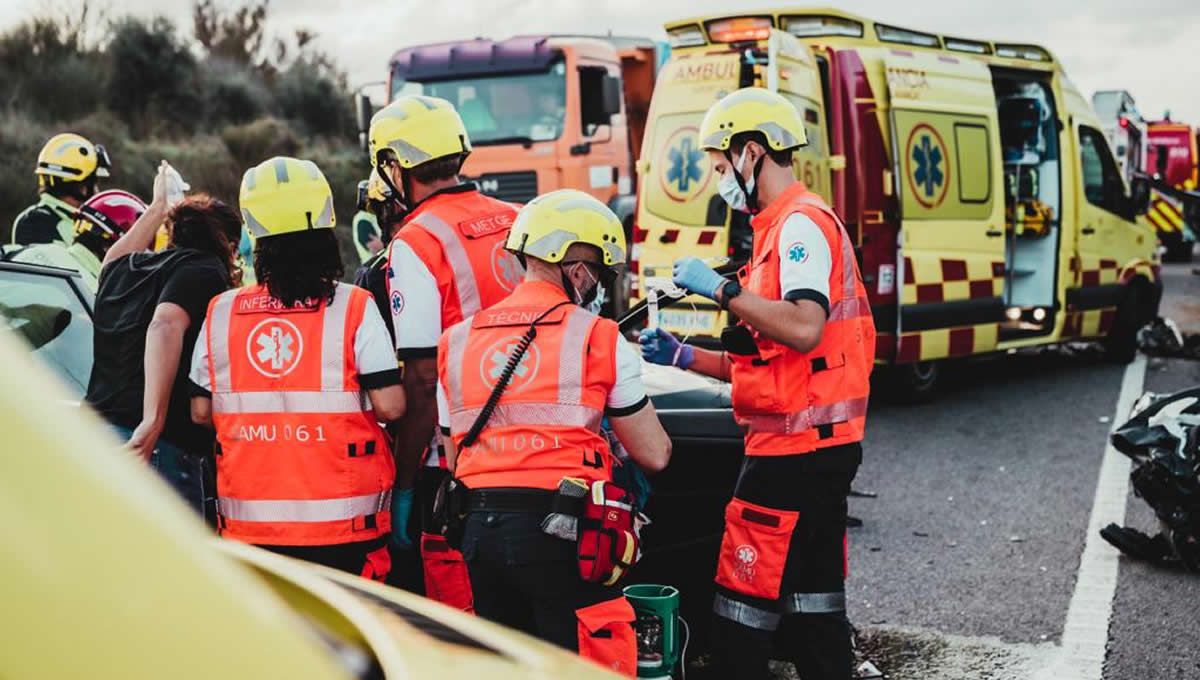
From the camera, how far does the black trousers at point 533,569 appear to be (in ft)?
10.2

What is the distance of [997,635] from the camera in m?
5.02

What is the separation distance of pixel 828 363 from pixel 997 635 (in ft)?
6.07

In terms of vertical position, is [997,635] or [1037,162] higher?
[1037,162]

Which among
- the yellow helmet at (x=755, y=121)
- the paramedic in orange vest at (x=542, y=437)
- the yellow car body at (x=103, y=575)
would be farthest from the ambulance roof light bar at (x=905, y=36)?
the yellow car body at (x=103, y=575)

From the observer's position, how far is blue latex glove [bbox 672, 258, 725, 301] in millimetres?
3742

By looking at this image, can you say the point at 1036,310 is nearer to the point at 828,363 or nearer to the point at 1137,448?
the point at 1137,448

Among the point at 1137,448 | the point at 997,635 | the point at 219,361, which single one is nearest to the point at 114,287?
the point at 219,361

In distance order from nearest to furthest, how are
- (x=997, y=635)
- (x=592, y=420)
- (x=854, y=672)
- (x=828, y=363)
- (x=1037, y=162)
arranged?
1. (x=592, y=420)
2. (x=828, y=363)
3. (x=854, y=672)
4. (x=997, y=635)
5. (x=1037, y=162)

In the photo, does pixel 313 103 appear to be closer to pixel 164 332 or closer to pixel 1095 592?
pixel 1095 592

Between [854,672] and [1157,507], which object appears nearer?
[854,672]

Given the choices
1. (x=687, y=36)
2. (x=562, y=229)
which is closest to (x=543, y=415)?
(x=562, y=229)

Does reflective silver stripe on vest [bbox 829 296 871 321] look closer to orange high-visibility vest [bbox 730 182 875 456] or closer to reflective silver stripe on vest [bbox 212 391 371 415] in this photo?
orange high-visibility vest [bbox 730 182 875 456]

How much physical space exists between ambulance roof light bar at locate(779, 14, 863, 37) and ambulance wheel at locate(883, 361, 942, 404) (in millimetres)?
2468

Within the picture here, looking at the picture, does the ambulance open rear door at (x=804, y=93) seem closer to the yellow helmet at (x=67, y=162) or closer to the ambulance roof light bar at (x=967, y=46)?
the ambulance roof light bar at (x=967, y=46)
